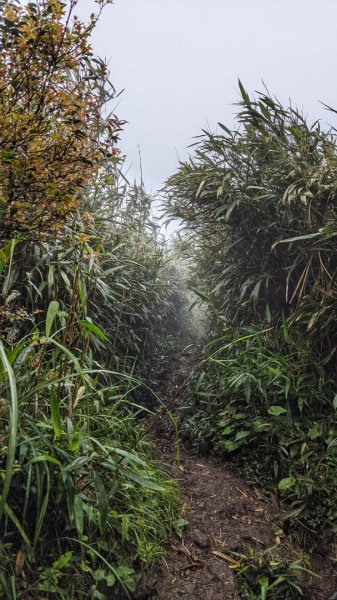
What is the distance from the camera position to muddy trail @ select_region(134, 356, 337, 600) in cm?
151

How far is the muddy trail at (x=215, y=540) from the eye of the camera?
1.51 metres

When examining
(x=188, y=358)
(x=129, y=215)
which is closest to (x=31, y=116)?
(x=129, y=215)

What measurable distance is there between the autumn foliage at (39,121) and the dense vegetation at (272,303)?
0.94m

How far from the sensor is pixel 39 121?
1.27m

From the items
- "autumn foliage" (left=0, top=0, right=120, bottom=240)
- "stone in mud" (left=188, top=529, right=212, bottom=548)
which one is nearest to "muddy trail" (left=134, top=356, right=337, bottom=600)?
"stone in mud" (left=188, top=529, right=212, bottom=548)

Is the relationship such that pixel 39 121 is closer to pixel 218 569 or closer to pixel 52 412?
pixel 52 412

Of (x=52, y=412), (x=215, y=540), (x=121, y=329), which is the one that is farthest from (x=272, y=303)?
(x=52, y=412)

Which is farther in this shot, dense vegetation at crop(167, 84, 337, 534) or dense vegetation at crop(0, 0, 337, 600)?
dense vegetation at crop(167, 84, 337, 534)

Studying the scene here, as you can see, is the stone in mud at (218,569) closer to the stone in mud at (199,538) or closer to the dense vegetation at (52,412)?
the stone in mud at (199,538)

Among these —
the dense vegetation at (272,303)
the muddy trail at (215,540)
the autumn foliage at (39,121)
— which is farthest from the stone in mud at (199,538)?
the autumn foliage at (39,121)

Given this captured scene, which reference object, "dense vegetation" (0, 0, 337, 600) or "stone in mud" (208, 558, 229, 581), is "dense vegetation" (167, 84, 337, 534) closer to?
"dense vegetation" (0, 0, 337, 600)

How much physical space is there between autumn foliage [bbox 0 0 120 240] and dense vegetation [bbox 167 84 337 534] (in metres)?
0.94

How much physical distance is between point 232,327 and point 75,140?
2.06 meters

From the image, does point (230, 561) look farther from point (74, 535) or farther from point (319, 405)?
point (319, 405)
